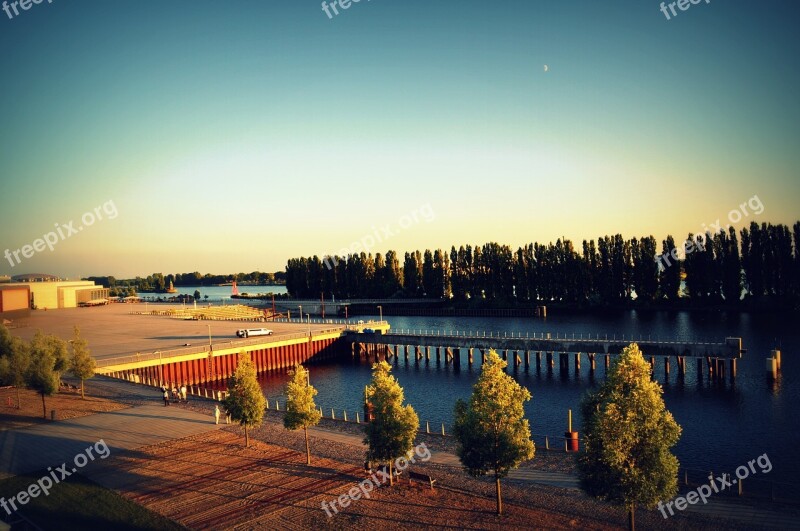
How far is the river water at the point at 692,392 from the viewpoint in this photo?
4052 centimetres

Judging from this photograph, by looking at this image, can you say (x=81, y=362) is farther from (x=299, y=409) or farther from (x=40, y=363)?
(x=299, y=409)

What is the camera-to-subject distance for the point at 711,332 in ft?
305

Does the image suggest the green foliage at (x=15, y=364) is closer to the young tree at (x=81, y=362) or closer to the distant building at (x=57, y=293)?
the young tree at (x=81, y=362)

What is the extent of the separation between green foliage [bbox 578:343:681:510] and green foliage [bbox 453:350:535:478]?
3856 mm

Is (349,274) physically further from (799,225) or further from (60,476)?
(60,476)

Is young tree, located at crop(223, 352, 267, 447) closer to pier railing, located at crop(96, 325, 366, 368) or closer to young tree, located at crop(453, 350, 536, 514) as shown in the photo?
young tree, located at crop(453, 350, 536, 514)

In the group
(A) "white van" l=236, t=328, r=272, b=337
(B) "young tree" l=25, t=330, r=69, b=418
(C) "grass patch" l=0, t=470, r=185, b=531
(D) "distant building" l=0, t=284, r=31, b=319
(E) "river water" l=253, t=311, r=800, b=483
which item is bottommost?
(E) "river water" l=253, t=311, r=800, b=483

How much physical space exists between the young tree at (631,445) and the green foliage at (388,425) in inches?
382

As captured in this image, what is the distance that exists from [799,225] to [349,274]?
129m

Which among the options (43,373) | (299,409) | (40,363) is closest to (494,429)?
(299,409)

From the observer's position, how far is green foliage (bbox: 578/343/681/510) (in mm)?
23078

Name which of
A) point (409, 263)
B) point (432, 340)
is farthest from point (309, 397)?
point (409, 263)

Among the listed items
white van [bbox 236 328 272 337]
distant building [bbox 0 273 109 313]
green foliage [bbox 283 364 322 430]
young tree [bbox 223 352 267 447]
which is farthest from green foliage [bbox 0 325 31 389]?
distant building [bbox 0 273 109 313]

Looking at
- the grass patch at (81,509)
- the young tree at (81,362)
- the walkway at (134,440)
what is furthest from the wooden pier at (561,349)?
the young tree at (81,362)
